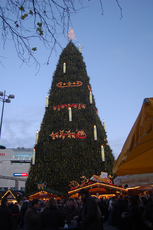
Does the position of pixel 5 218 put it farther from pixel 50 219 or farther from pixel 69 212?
pixel 50 219

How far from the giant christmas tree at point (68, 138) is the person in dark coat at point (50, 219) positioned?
15.3 meters

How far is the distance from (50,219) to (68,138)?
16.7m

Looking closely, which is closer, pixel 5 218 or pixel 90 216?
pixel 90 216

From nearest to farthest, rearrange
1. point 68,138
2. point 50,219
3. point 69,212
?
point 50,219
point 69,212
point 68,138

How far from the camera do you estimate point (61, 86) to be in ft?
77.5

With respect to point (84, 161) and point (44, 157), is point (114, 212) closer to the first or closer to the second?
point (84, 161)

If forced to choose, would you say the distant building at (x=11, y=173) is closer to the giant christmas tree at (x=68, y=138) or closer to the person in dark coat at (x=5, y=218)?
the giant christmas tree at (x=68, y=138)

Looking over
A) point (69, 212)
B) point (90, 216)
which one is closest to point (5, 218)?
point (69, 212)

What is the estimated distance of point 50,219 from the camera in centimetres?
357

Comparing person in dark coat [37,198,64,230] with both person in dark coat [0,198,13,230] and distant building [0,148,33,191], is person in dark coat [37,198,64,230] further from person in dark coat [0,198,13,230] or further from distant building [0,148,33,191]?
distant building [0,148,33,191]

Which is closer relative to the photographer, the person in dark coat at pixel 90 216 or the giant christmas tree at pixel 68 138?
the person in dark coat at pixel 90 216

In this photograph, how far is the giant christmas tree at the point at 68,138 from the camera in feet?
61.9

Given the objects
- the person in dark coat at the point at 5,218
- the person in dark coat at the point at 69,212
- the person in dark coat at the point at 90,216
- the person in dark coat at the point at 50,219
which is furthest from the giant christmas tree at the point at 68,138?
the person in dark coat at the point at 50,219

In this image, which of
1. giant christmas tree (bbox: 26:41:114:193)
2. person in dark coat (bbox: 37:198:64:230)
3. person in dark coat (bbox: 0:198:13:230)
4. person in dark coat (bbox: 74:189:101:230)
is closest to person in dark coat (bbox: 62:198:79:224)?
person in dark coat (bbox: 0:198:13:230)
